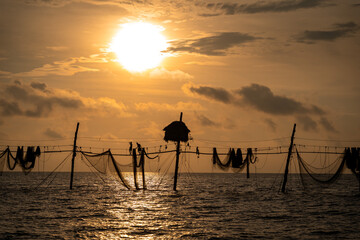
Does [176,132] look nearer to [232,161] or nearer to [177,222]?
[232,161]

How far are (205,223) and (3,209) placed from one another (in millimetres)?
19320

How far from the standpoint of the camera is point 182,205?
43.1 m

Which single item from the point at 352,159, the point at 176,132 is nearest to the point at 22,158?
the point at 176,132

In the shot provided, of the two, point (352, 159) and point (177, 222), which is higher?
point (352, 159)

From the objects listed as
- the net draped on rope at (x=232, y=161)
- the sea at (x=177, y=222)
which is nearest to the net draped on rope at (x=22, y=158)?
the sea at (x=177, y=222)

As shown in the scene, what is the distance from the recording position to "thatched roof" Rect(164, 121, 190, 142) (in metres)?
49.2

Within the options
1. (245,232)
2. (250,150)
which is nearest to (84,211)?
(245,232)

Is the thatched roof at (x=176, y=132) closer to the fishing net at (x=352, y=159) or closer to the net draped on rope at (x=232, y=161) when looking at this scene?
the net draped on rope at (x=232, y=161)

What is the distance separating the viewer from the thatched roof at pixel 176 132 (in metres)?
49.2

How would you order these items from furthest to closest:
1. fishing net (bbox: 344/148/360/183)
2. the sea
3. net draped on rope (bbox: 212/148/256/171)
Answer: net draped on rope (bbox: 212/148/256/171) < fishing net (bbox: 344/148/360/183) < the sea

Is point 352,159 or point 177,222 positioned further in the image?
point 352,159

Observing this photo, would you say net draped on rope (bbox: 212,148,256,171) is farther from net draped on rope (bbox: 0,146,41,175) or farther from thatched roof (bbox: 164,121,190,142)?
net draped on rope (bbox: 0,146,41,175)

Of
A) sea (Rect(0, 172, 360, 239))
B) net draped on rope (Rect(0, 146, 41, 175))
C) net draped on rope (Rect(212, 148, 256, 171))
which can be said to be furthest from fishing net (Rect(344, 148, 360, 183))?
net draped on rope (Rect(0, 146, 41, 175))

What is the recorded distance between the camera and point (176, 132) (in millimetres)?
49438
